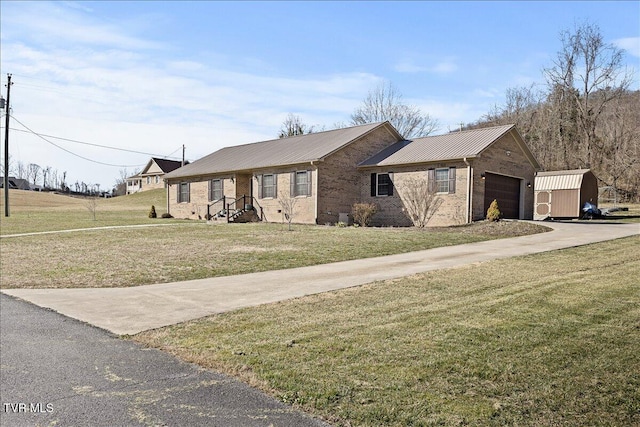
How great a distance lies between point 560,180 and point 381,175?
36.1 ft

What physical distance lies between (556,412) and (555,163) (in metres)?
44.9

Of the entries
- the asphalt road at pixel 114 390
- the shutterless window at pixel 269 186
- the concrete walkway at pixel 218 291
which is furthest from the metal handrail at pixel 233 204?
the asphalt road at pixel 114 390

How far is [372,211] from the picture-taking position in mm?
24859

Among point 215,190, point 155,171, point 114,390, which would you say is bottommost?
point 114,390

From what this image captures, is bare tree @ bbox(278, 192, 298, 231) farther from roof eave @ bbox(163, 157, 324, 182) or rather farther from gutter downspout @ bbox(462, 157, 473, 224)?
gutter downspout @ bbox(462, 157, 473, 224)

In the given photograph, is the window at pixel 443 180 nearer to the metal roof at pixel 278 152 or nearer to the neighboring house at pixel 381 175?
the neighboring house at pixel 381 175

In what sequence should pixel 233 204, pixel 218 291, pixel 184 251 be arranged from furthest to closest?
pixel 233 204
pixel 184 251
pixel 218 291

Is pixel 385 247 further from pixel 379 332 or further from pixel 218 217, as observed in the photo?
pixel 218 217

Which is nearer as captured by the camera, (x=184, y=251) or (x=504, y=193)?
(x=184, y=251)

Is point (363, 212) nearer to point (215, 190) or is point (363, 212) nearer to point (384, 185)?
point (384, 185)

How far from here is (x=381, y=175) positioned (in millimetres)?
26484

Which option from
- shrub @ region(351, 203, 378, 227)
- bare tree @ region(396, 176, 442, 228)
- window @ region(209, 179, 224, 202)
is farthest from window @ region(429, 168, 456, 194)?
window @ region(209, 179, 224, 202)

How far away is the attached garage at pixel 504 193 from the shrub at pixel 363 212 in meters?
5.34

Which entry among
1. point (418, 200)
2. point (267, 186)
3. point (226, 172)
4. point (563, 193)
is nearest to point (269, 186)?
point (267, 186)
